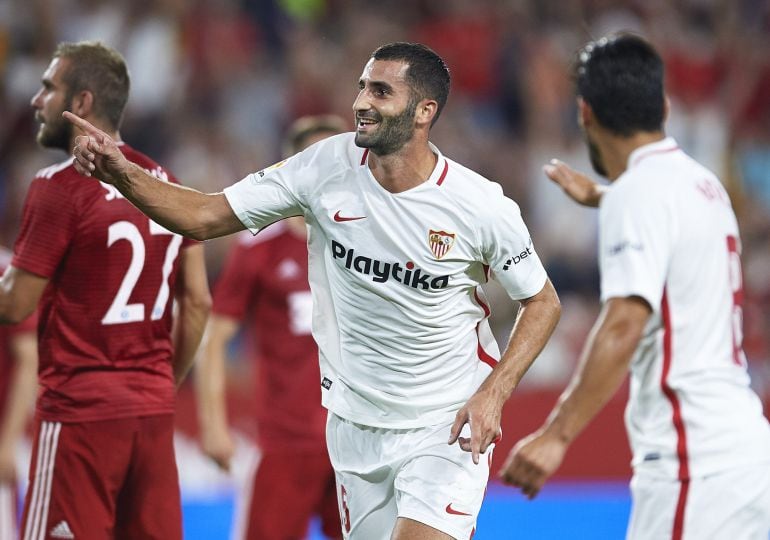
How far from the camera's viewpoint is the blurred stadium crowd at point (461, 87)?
11.5m

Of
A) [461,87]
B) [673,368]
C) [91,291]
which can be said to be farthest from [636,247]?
[461,87]

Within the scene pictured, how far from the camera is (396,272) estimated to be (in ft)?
15.9

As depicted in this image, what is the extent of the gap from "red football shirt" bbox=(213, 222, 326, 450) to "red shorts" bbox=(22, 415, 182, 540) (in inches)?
60.6

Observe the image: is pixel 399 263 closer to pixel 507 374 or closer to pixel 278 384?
pixel 507 374

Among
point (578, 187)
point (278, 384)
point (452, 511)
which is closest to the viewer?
point (452, 511)

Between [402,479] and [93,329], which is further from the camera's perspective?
[93,329]

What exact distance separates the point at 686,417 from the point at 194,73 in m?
8.59

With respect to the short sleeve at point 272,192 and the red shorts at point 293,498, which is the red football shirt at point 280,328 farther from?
the short sleeve at point 272,192

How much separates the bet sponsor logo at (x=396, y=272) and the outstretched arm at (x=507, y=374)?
354 millimetres

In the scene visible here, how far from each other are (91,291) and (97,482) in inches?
30.8

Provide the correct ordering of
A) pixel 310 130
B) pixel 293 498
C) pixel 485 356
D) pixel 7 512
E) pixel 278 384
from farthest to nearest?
1. pixel 7 512
2. pixel 310 130
3. pixel 278 384
4. pixel 293 498
5. pixel 485 356

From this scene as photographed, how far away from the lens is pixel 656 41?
45.0 feet

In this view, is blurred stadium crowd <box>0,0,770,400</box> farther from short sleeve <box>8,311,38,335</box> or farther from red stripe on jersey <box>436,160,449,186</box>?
red stripe on jersey <box>436,160,449,186</box>

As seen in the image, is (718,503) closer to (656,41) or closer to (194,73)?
(194,73)
